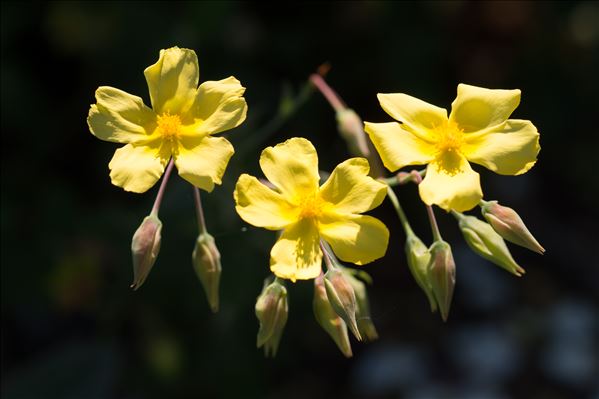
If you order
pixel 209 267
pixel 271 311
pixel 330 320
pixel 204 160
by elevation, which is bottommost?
pixel 330 320

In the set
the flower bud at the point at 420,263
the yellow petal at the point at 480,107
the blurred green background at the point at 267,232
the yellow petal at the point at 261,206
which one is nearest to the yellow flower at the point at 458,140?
Result: the yellow petal at the point at 480,107

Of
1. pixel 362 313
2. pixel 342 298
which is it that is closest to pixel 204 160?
pixel 342 298

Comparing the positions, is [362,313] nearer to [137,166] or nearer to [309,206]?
[309,206]

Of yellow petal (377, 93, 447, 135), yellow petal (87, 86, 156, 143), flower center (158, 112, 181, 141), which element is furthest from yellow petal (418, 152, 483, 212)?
yellow petal (87, 86, 156, 143)

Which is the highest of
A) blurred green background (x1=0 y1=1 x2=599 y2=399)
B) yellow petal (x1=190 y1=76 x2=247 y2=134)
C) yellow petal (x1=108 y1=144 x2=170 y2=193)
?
yellow petal (x1=190 y1=76 x2=247 y2=134)

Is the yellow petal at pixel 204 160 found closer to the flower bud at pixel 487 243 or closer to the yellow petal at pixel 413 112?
the yellow petal at pixel 413 112

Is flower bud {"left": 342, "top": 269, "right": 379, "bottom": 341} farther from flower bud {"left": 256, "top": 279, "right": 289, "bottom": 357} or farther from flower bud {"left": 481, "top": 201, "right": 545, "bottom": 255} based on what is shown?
flower bud {"left": 481, "top": 201, "right": 545, "bottom": 255}
